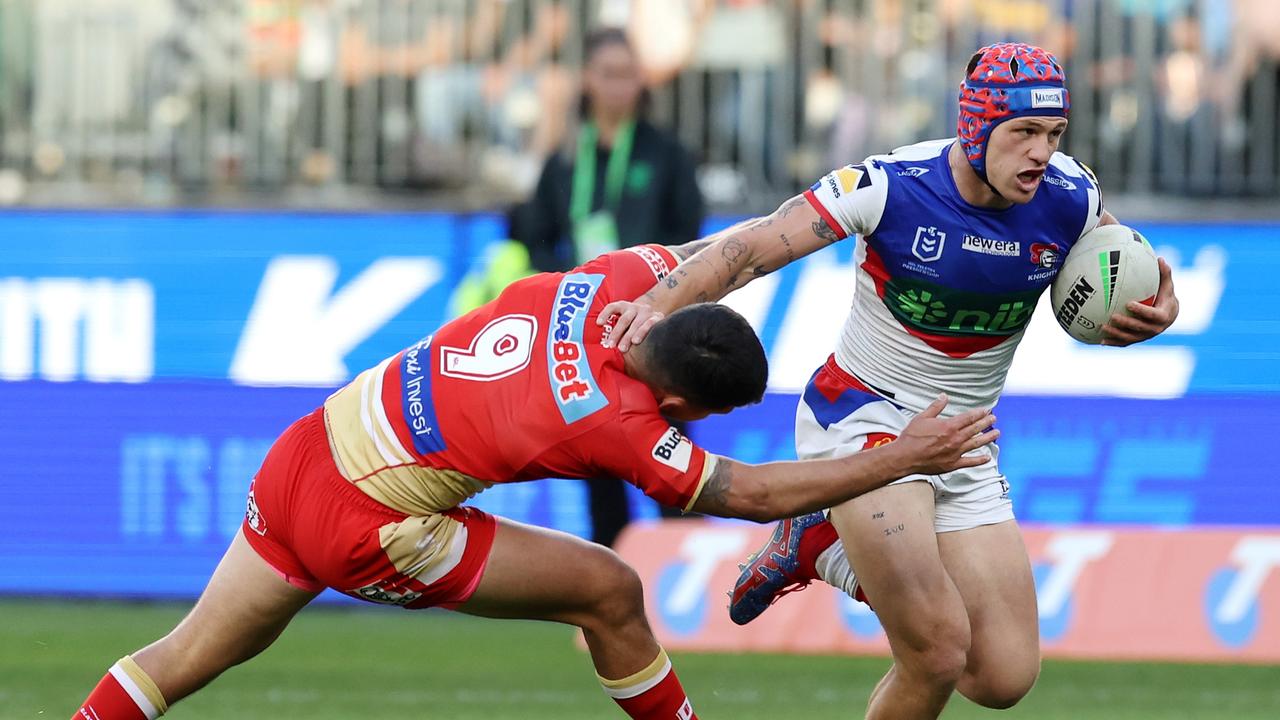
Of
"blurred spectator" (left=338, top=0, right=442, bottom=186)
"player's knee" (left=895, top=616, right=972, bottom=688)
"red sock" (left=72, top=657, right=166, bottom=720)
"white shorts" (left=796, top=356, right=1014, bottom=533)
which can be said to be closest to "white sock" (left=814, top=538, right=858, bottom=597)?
"white shorts" (left=796, top=356, right=1014, bottom=533)

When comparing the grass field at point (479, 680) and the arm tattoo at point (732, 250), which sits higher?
the arm tattoo at point (732, 250)

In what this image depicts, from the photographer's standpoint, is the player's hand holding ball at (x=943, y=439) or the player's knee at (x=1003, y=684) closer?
the player's hand holding ball at (x=943, y=439)

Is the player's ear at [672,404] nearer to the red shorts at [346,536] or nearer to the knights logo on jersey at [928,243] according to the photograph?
the red shorts at [346,536]

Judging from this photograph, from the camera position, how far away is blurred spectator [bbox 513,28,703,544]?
11.1 meters

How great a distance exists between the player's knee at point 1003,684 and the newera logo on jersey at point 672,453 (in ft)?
4.77

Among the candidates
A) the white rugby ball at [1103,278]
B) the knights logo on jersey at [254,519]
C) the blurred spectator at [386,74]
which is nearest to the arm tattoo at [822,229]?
the white rugby ball at [1103,278]

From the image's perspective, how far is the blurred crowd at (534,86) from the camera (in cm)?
1290

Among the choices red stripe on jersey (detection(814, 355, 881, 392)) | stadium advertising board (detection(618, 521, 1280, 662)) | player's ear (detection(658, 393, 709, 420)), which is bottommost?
stadium advertising board (detection(618, 521, 1280, 662))

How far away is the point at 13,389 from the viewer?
40.1ft

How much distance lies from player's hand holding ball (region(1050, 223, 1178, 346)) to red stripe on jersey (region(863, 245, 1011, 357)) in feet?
0.88

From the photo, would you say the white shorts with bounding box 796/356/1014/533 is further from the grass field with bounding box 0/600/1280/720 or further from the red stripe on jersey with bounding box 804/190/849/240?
the grass field with bounding box 0/600/1280/720

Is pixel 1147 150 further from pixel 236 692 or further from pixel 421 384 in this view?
pixel 421 384

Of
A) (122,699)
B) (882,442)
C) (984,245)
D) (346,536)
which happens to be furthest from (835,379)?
(122,699)

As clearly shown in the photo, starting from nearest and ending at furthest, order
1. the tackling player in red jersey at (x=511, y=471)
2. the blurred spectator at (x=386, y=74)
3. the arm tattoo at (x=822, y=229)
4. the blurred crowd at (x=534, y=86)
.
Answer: the tackling player in red jersey at (x=511, y=471), the arm tattoo at (x=822, y=229), the blurred crowd at (x=534, y=86), the blurred spectator at (x=386, y=74)
